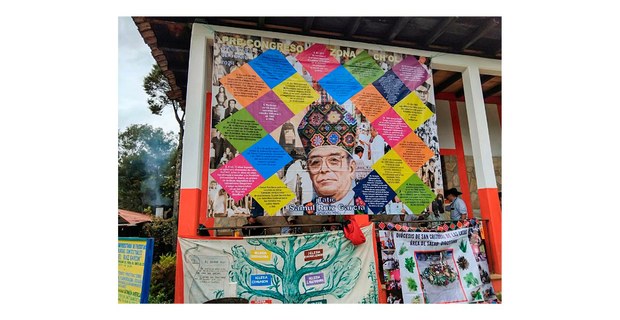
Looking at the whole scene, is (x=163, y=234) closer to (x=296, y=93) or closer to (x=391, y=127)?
(x=296, y=93)

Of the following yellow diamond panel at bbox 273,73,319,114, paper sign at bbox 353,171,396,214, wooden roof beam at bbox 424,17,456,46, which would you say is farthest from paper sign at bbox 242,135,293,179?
wooden roof beam at bbox 424,17,456,46

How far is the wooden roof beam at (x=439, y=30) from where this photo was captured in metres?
5.43

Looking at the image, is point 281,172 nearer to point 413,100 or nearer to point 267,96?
point 267,96

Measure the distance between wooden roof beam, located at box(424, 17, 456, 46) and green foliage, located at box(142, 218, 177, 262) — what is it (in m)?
9.92

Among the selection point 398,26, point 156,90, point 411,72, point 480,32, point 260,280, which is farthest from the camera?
point 156,90

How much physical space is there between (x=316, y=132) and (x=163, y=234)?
908 cm

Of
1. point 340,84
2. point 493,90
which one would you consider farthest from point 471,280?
point 493,90

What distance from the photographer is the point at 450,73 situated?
23.6 ft

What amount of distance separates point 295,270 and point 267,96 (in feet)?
8.72

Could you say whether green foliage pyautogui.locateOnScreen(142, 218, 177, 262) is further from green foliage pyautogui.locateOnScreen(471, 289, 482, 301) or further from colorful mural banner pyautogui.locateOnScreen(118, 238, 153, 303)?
green foliage pyautogui.locateOnScreen(471, 289, 482, 301)

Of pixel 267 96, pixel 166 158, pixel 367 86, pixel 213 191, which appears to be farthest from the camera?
pixel 166 158

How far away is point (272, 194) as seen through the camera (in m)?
4.96

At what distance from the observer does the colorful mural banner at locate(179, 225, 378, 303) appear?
4.38 meters

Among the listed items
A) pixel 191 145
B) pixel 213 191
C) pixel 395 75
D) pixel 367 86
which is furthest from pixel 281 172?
pixel 395 75
